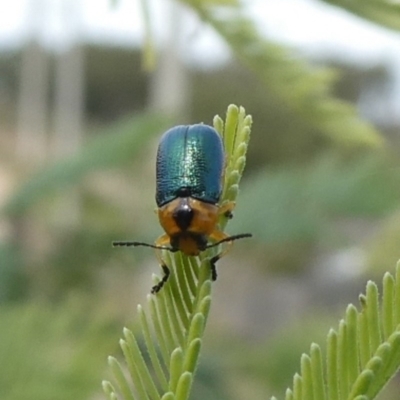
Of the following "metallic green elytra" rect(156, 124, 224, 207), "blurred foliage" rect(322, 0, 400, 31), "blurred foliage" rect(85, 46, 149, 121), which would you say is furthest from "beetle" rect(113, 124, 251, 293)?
"blurred foliage" rect(85, 46, 149, 121)

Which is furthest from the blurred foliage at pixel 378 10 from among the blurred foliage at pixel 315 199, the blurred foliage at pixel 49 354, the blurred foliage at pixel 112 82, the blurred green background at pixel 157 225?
the blurred foliage at pixel 112 82

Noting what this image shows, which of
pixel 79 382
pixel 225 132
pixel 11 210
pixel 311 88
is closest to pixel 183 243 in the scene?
pixel 225 132

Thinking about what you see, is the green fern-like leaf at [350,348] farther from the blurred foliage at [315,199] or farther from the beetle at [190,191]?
the blurred foliage at [315,199]

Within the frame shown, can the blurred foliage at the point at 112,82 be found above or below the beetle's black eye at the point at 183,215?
above

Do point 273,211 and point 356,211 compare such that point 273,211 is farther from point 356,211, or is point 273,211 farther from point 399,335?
point 399,335

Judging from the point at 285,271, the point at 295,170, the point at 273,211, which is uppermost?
the point at 285,271

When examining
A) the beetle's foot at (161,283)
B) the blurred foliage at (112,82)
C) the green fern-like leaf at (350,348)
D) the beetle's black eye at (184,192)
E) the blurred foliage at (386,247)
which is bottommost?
the green fern-like leaf at (350,348)
